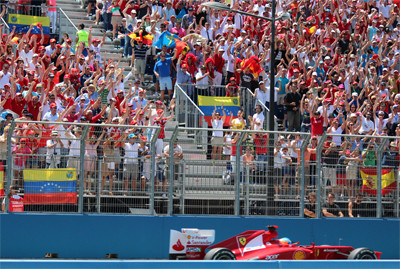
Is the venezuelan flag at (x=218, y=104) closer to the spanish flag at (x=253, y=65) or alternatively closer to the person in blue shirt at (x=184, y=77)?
the person in blue shirt at (x=184, y=77)

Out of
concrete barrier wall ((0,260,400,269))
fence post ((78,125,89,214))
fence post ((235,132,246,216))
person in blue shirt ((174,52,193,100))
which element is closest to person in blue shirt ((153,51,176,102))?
person in blue shirt ((174,52,193,100))

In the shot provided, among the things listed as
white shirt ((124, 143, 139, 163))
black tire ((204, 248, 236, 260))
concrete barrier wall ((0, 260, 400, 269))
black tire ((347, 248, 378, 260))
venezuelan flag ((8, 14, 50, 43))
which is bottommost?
black tire ((347, 248, 378, 260))

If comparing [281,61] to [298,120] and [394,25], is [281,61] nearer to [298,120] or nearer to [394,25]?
[298,120]

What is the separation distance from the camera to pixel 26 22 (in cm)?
2317

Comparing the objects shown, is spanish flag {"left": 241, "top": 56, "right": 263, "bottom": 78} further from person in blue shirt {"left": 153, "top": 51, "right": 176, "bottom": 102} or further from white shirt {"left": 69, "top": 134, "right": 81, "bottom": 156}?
white shirt {"left": 69, "top": 134, "right": 81, "bottom": 156}

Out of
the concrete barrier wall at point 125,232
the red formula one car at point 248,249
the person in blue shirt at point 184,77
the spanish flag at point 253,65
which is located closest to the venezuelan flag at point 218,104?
the person in blue shirt at point 184,77

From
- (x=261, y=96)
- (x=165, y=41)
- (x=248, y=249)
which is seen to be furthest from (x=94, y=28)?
(x=248, y=249)

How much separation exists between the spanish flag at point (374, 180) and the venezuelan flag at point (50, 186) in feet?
19.7

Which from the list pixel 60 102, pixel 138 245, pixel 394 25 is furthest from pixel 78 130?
pixel 394 25

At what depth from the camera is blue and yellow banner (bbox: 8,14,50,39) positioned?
2297cm

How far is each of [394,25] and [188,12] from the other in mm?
8526

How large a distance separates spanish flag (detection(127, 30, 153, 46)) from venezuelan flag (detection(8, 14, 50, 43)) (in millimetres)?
2404

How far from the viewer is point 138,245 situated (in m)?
15.3

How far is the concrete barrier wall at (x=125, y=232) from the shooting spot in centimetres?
1460
